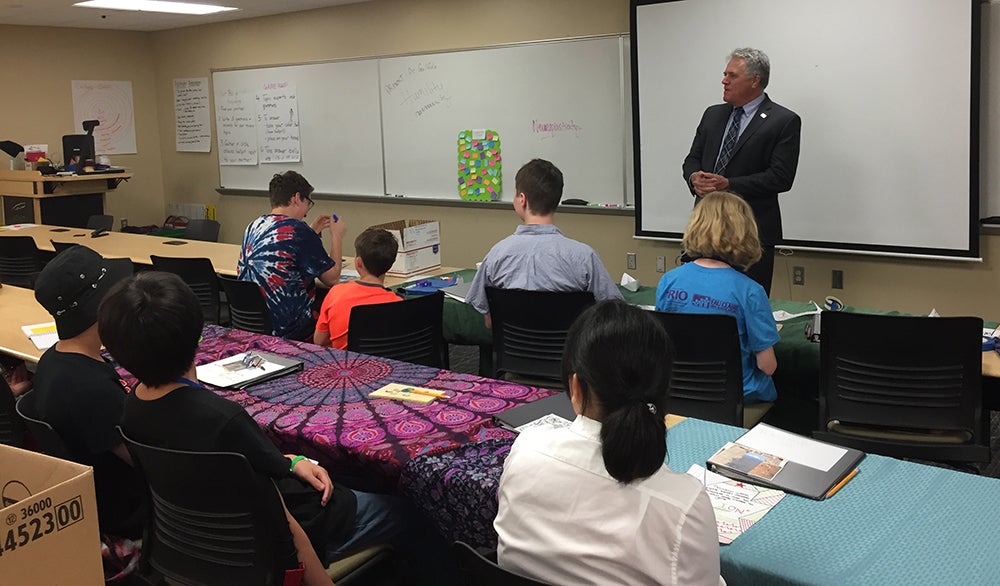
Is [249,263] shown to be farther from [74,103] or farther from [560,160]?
[74,103]

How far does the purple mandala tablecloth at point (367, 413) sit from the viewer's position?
198cm

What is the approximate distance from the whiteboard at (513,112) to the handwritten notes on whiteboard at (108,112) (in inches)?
136

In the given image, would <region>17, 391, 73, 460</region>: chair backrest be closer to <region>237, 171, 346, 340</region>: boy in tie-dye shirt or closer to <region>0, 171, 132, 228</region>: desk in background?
<region>237, 171, 346, 340</region>: boy in tie-dye shirt

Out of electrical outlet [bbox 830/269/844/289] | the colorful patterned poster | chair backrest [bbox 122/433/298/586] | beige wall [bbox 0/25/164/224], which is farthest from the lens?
beige wall [bbox 0/25/164/224]

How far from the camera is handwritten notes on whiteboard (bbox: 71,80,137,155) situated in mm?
8609

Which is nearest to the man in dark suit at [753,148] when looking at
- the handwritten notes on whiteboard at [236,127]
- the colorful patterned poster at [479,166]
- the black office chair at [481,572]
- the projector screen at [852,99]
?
the projector screen at [852,99]

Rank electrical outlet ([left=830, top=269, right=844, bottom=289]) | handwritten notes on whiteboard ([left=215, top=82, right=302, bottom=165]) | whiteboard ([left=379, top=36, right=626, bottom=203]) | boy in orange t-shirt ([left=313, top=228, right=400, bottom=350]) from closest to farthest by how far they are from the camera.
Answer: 1. boy in orange t-shirt ([left=313, top=228, right=400, bottom=350])
2. electrical outlet ([left=830, top=269, right=844, bottom=289])
3. whiteboard ([left=379, top=36, right=626, bottom=203])
4. handwritten notes on whiteboard ([left=215, top=82, right=302, bottom=165])

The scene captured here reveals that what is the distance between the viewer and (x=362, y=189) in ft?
24.5

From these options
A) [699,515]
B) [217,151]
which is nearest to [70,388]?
[699,515]

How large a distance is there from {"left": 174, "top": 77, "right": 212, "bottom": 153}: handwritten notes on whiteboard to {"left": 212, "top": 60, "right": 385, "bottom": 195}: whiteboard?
57 cm

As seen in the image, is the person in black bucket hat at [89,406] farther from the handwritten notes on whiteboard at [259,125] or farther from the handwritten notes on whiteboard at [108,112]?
the handwritten notes on whiteboard at [108,112]

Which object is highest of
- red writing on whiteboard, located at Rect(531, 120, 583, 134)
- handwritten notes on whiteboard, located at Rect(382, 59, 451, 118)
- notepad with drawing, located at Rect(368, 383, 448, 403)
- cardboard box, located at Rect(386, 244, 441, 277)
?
handwritten notes on whiteboard, located at Rect(382, 59, 451, 118)

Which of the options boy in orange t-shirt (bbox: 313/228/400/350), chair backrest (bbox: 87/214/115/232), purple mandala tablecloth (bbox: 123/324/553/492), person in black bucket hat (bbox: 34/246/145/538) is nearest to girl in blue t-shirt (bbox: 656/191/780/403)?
purple mandala tablecloth (bbox: 123/324/553/492)

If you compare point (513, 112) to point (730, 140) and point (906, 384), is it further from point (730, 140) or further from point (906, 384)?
point (906, 384)
